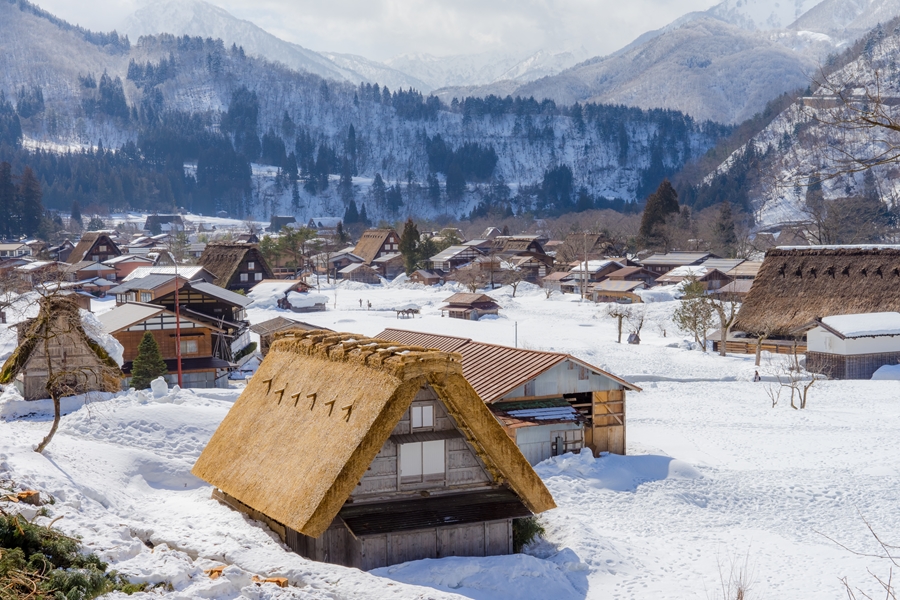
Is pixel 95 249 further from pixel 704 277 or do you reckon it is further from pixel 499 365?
pixel 499 365

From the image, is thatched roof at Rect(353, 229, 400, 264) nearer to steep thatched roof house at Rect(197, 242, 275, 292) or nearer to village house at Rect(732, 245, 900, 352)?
steep thatched roof house at Rect(197, 242, 275, 292)

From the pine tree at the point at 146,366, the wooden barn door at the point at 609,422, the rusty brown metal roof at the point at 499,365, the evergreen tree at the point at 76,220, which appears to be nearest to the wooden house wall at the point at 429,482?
the rusty brown metal roof at the point at 499,365

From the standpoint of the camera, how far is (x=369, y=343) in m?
13.5

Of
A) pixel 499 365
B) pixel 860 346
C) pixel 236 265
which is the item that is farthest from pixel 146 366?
pixel 236 265

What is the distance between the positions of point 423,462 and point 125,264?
66741 millimetres

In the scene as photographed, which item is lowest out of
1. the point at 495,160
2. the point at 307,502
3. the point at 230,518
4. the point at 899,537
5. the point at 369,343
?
the point at 899,537

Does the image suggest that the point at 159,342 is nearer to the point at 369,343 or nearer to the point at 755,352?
the point at 369,343

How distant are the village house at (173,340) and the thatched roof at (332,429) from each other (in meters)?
16.8

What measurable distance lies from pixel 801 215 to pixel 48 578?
120m

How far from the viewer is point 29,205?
98250 mm

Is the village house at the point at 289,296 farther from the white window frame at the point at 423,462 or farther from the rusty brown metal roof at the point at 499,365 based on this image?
the white window frame at the point at 423,462

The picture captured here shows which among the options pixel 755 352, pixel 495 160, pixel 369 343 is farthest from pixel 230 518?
pixel 495 160

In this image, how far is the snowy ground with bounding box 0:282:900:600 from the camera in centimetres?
1107

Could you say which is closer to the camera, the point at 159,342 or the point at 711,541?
the point at 711,541
